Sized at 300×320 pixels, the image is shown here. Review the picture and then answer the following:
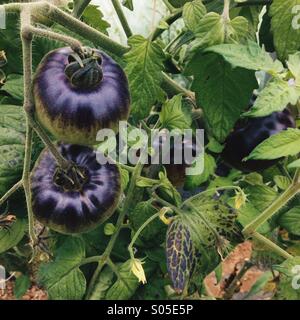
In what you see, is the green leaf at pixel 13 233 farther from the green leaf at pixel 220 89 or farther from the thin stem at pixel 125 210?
the green leaf at pixel 220 89

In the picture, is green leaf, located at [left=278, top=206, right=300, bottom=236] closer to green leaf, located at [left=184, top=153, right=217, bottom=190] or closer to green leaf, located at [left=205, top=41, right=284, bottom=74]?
green leaf, located at [left=184, top=153, right=217, bottom=190]

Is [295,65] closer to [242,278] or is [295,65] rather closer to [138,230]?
[138,230]

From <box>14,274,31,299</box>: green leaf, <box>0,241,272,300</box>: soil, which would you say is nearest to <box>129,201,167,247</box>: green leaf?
<box>14,274,31,299</box>: green leaf

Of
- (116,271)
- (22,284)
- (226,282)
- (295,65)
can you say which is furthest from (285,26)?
(226,282)

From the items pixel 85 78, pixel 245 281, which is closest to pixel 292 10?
pixel 85 78

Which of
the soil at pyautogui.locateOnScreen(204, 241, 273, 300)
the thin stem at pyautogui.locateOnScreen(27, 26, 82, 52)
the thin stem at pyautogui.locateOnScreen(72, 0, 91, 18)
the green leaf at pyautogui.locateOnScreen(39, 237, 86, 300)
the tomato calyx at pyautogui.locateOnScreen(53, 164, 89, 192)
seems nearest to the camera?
the thin stem at pyautogui.locateOnScreen(27, 26, 82, 52)

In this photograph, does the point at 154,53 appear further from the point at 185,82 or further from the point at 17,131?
the point at 185,82

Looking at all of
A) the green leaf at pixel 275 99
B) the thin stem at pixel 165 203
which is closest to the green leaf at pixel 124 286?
the thin stem at pixel 165 203
